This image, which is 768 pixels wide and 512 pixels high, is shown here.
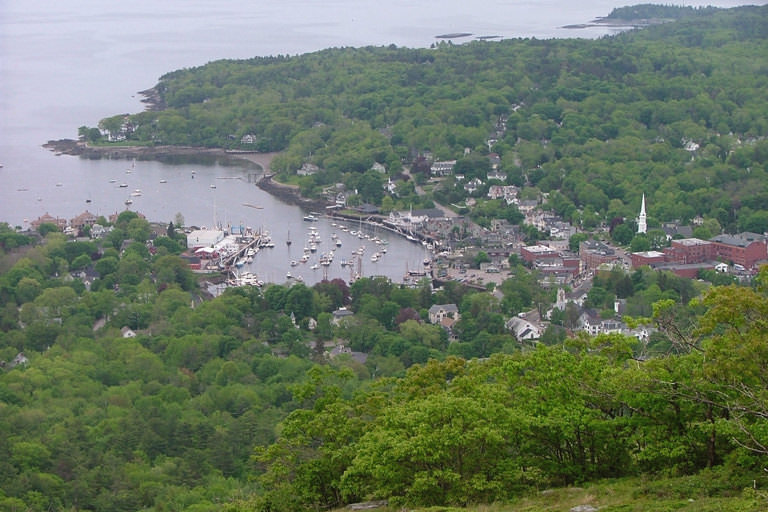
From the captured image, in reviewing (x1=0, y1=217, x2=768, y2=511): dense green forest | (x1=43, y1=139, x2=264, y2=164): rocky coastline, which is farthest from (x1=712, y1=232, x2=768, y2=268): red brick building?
(x1=43, y1=139, x2=264, y2=164): rocky coastline

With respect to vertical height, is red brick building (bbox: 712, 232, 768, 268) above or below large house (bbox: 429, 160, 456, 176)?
below

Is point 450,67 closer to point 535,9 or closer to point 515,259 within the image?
point 515,259

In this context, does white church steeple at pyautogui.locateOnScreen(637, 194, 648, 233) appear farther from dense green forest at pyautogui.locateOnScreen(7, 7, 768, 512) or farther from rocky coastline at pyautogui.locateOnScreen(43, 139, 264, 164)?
rocky coastline at pyautogui.locateOnScreen(43, 139, 264, 164)

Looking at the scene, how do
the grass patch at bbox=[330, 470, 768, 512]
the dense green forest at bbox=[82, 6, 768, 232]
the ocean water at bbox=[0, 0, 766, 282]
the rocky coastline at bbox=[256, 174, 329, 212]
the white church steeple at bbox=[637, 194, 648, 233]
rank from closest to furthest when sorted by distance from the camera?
the grass patch at bbox=[330, 470, 768, 512]
the white church steeple at bbox=[637, 194, 648, 233]
the dense green forest at bbox=[82, 6, 768, 232]
the rocky coastline at bbox=[256, 174, 329, 212]
the ocean water at bbox=[0, 0, 766, 282]

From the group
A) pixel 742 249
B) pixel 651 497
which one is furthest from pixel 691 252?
pixel 651 497

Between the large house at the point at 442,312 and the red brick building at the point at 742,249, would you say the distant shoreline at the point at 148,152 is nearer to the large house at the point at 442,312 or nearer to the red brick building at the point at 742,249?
the red brick building at the point at 742,249

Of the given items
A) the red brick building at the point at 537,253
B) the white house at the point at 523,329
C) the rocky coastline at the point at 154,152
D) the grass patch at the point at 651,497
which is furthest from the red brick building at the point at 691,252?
the grass patch at the point at 651,497

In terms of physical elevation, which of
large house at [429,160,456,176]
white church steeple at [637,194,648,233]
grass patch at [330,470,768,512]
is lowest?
white church steeple at [637,194,648,233]
